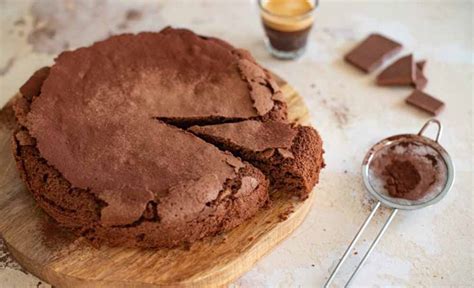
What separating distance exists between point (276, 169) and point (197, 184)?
36 centimetres

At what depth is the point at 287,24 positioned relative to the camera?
3.46 m

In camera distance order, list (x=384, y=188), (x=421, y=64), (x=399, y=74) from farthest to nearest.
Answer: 1. (x=421, y=64)
2. (x=399, y=74)
3. (x=384, y=188)

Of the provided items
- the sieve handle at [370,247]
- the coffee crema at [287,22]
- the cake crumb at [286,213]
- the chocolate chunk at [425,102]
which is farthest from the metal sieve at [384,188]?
the coffee crema at [287,22]

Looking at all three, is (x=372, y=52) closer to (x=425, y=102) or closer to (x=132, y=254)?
(x=425, y=102)

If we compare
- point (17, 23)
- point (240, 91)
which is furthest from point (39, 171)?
point (17, 23)

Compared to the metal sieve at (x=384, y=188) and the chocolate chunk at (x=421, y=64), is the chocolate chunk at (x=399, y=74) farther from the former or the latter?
the metal sieve at (x=384, y=188)

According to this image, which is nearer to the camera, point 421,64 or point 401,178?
point 401,178

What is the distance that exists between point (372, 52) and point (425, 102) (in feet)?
1.47

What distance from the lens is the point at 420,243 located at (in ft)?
9.23

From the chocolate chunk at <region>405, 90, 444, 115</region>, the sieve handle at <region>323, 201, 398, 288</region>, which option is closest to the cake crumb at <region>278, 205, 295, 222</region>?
the sieve handle at <region>323, 201, 398, 288</region>

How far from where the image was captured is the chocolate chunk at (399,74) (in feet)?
11.5

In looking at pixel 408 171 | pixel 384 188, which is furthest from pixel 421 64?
pixel 384 188

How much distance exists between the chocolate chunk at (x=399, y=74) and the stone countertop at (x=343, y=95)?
0.04 m

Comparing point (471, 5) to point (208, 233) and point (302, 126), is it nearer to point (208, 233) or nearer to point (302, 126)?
point (302, 126)
